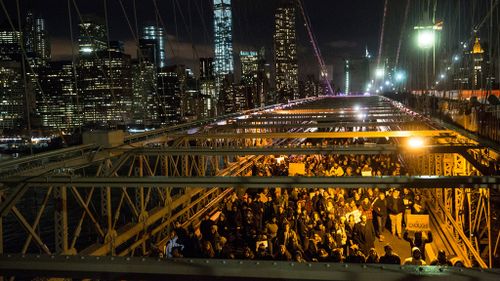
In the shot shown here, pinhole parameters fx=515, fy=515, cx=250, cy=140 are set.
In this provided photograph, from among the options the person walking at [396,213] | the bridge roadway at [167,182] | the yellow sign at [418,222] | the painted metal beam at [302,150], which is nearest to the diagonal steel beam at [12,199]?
the bridge roadway at [167,182]

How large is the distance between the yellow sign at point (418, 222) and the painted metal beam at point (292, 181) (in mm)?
5595

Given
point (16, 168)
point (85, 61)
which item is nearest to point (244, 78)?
point (85, 61)

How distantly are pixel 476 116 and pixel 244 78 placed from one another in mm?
45109

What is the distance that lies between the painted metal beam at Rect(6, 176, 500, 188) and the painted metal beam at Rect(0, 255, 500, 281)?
2264 mm

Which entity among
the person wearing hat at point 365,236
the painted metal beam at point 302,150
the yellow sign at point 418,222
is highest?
the painted metal beam at point 302,150

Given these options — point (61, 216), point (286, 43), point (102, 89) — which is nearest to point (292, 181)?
point (61, 216)

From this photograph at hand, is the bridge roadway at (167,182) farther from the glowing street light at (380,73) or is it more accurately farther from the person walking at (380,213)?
the glowing street light at (380,73)

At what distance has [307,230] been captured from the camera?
1009 cm

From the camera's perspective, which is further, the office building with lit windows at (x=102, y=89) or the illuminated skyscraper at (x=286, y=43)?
the illuminated skyscraper at (x=286, y=43)

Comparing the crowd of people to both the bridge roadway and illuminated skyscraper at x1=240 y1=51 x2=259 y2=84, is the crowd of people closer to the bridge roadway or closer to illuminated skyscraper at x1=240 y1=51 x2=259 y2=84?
the bridge roadway

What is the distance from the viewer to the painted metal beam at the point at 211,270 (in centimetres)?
233

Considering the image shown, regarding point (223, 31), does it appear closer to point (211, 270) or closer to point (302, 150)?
point (302, 150)

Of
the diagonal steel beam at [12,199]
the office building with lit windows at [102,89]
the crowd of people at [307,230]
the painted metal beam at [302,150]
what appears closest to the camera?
the diagonal steel beam at [12,199]

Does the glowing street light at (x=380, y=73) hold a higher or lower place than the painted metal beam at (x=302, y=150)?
higher
